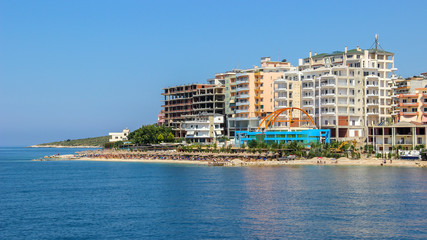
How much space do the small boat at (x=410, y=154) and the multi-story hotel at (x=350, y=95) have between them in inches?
637

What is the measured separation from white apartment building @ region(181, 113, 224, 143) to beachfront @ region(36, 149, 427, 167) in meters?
13.4

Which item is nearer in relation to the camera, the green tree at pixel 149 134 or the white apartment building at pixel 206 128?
the white apartment building at pixel 206 128

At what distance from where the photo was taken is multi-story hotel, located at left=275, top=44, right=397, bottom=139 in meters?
125

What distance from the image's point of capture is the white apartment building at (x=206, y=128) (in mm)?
152750

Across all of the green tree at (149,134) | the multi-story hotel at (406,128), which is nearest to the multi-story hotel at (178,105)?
the green tree at (149,134)

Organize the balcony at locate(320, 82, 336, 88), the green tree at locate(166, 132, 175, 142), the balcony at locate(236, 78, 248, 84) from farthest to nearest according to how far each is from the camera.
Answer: the green tree at locate(166, 132, 175, 142) → the balcony at locate(236, 78, 248, 84) → the balcony at locate(320, 82, 336, 88)

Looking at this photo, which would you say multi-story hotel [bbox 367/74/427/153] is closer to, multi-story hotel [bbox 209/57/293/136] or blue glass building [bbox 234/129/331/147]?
blue glass building [bbox 234/129/331/147]

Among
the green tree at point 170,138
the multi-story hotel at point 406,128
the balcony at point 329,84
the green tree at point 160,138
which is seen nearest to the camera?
the multi-story hotel at point 406,128

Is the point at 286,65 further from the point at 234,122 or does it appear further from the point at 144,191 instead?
the point at 144,191

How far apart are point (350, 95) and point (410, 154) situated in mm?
23132

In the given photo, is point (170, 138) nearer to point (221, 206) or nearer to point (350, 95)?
point (350, 95)

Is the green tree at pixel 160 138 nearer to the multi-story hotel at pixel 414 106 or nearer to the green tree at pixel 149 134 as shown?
the green tree at pixel 149 134

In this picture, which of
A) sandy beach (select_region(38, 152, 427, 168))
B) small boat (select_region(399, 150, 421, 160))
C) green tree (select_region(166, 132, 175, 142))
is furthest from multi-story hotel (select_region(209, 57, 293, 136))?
small boat (select_region(399, 150, 421, 160))

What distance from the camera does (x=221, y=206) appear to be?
188 feet
